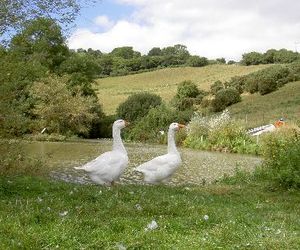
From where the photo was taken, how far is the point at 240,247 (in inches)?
278

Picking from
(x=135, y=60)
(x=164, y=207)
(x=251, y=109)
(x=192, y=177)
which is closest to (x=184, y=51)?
(x=135, y=60)

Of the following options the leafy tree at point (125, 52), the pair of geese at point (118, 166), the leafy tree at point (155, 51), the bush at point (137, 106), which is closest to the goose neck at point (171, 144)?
the pair of geese at point (118, 166)

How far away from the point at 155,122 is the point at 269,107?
21518 millimetres

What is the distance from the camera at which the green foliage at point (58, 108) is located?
202ft

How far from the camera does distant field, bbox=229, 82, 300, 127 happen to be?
68312 millimetres

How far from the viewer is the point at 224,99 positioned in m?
86.1

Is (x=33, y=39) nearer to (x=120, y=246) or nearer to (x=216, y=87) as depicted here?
(x=120, y=246)

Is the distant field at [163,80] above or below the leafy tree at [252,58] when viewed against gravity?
below

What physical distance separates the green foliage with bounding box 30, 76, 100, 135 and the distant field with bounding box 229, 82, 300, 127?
20.3 m

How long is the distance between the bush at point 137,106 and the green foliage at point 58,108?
12.1 m

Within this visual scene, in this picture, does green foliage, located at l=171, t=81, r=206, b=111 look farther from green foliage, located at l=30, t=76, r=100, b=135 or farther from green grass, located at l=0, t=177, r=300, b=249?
green grass, located at l=0, t=177, r=300, b=249

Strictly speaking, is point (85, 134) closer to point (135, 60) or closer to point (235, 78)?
point (235, 78)

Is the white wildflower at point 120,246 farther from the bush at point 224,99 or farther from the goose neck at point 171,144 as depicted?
the bush at point 224,99

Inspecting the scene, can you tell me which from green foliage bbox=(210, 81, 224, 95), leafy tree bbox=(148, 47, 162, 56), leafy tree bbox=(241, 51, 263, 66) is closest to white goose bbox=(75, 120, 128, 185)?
green foliage bbox=(210, 81, 224, 95)
